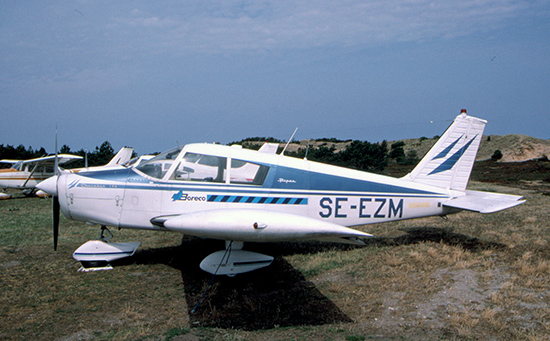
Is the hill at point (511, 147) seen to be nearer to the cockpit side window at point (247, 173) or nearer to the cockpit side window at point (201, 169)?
the cockpit side window at point (247, 173)

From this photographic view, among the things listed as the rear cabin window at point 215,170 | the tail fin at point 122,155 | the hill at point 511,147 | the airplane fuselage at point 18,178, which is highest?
the hill at point 511,147

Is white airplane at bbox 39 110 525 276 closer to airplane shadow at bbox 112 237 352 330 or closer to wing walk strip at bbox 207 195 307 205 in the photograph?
wing walk strip at bbox 207 195 307 205

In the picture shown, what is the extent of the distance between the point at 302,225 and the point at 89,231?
7603 millimetres

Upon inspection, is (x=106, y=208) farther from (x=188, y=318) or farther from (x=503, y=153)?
(x=503, y=153)

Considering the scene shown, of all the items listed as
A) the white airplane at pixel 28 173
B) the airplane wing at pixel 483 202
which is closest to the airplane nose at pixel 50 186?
the airplane wing at pixel 483 202

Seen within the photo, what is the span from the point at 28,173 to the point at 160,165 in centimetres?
1886

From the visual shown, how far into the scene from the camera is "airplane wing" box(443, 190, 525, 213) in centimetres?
718

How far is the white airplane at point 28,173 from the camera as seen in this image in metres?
20.6

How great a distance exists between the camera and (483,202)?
751cm

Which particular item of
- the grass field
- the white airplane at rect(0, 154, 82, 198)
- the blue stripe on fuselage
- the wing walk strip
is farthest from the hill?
the wing walk strip

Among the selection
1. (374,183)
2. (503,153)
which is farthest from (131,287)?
(503,153)

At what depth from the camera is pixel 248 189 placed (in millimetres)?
6594

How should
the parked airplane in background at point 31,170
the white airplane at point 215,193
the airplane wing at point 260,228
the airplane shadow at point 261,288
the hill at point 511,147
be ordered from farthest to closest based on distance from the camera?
1. the hill at point 511,147
2. the parked airplane in background at point 31,170
3. the white airplane at point 215,193
4. the airplane shadow at point 261,288
5. the airplane wing at point 260,228

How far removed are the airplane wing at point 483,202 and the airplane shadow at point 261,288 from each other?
37.7 inches
